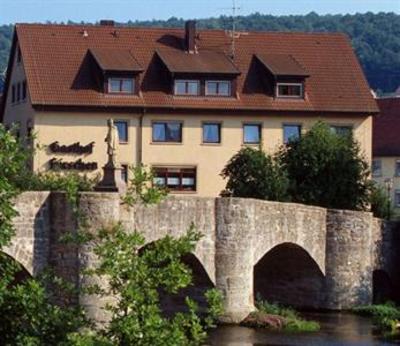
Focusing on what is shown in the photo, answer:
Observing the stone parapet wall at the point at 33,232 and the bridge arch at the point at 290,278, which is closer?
the stone parapet wall at the point at 33,232

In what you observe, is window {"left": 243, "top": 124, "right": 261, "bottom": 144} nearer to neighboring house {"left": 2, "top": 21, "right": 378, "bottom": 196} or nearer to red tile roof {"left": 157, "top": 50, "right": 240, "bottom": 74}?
neighboring house {"left": 2, "top": 21, "right": 378, "bottom": 196}

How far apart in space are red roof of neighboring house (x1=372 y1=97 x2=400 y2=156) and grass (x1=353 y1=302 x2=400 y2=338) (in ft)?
165

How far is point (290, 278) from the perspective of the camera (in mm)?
65500

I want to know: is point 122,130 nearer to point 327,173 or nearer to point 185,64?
point 185,64

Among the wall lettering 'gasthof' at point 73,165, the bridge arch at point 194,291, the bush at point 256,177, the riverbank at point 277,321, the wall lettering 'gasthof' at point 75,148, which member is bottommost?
the riverbank at point 277,321

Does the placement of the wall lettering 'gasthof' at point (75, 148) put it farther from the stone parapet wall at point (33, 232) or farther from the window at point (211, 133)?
the stone parapet wall at point (33, 232)

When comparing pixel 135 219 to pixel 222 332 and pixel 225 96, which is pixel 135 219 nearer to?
pixel 222 332

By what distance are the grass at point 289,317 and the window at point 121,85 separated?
22.8 meters

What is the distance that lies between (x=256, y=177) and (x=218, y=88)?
50.9ft

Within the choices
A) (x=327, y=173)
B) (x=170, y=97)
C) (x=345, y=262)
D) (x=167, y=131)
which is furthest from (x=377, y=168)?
(x=345, y=262)

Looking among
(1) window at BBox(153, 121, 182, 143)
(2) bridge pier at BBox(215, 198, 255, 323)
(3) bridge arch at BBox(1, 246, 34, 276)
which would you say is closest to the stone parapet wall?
(3) bridge arch at BBox(1, 246, 34, 276)

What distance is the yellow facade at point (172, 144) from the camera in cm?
8312

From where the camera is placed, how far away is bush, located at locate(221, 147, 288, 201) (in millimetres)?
69250

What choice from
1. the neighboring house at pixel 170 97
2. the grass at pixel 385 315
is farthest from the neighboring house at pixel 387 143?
the grass at pixel 385 315
